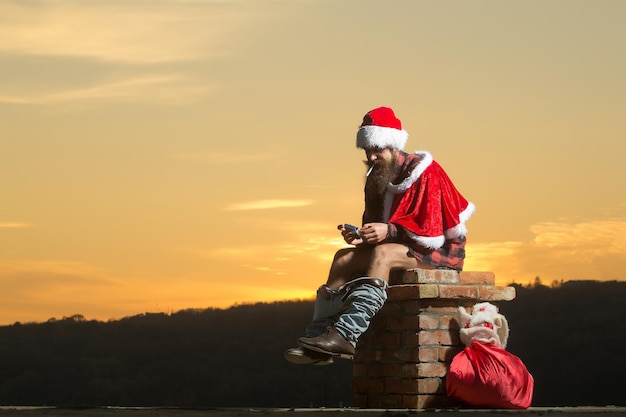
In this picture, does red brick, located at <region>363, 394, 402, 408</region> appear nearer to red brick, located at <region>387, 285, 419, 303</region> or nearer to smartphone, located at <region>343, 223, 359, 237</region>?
red brick, located at <region>387, 285, 419, 303</region>

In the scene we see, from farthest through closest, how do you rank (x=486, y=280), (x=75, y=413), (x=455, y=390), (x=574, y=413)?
(x=486, y=280) → (x=455, y=390) → (x=574, y=413) → (x=75, y=413)

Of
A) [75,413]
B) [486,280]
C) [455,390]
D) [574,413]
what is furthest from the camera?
[486,280]

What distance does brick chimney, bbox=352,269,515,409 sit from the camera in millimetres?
7277

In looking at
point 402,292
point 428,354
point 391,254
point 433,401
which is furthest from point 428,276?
point 433,401

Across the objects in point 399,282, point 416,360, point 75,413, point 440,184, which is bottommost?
point 75,413

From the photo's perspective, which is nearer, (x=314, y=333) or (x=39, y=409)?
(x=39, y=409)

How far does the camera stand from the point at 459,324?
7.47m

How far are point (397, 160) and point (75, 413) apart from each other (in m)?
2.93

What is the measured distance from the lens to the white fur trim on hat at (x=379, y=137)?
24.9ft

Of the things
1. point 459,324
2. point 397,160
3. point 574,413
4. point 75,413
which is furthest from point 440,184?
point 75,413

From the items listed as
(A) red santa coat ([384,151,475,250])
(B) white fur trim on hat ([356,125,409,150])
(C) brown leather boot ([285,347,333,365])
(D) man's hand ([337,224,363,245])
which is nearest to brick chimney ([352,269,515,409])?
(A) red santa coat ([384,151,475,250])

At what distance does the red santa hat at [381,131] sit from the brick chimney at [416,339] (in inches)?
37.4

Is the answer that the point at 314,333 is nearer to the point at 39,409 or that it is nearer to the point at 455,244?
the point at 455,244

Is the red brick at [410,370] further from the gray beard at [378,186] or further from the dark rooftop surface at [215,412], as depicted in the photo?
the gray beard at [378,186]
